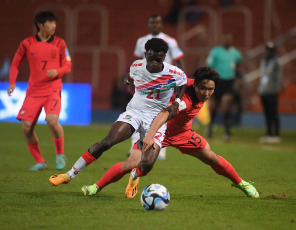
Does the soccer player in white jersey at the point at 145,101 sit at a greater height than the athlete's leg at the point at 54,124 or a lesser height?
greater

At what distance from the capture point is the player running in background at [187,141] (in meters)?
6.00

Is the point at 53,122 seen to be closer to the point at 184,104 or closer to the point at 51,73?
the point at 51,73

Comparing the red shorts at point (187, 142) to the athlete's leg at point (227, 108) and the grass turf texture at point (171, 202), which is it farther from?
the athlete's leg at point (227, 108)

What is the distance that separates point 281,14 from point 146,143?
17.5 metres

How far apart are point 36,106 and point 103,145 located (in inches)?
87.9

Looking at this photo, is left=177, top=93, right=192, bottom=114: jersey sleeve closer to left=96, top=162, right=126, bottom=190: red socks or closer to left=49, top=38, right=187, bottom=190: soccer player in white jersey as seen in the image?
left=49, top=38, right=187, bottom=190: soccer player in white jersey

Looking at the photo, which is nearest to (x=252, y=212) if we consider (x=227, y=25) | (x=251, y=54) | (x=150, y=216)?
(x=150, y=216)

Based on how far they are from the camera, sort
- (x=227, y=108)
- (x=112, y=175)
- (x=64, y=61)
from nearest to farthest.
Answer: (x=112, y=175)
(x=64, y=61)
(x=227, y=108)

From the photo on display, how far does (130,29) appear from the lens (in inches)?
878

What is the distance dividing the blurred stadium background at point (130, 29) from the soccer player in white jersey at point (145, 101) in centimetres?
1372

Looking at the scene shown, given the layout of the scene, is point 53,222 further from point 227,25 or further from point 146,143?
point 227,25

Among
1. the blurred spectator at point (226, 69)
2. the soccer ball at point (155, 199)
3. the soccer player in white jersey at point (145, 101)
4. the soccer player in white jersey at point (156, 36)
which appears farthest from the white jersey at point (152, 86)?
the blurred spectator at point (226, 69)

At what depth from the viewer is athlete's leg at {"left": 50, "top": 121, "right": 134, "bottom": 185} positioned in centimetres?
586

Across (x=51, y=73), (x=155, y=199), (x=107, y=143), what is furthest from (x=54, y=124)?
(x=155, y=199)
